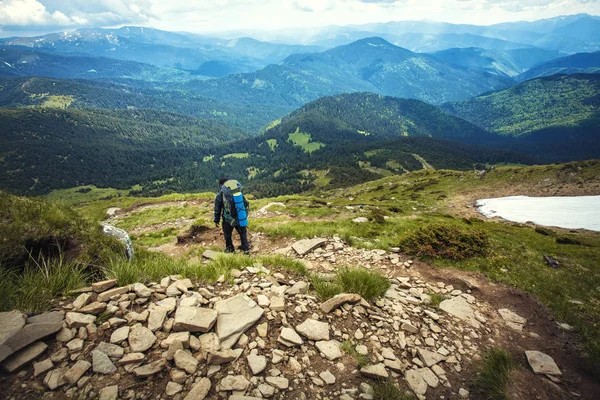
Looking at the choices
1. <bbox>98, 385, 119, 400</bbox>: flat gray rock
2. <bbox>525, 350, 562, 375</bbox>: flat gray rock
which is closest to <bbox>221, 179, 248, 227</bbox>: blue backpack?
<bbox>98, 385, 119, 400</bbox>: flat gray rock

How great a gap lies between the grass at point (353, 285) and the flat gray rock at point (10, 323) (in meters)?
5.38

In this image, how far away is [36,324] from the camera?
13.5 feet

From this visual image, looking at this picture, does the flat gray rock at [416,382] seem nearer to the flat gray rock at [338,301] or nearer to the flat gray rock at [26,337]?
the flat gray rock at [338,301]

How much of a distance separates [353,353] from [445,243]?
869cm

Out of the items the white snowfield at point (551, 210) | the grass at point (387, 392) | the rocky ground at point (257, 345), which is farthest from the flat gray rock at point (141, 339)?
the white snowfield at point (551, 210)

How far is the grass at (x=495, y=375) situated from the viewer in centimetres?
467

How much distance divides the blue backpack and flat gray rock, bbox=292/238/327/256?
2.74 metres

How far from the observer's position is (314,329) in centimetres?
544

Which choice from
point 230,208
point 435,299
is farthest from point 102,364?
point 230,208

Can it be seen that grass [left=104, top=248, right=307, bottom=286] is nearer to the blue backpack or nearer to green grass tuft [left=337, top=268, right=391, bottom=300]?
green grass tuft [left=337, top=268, right=391, bottom=300]

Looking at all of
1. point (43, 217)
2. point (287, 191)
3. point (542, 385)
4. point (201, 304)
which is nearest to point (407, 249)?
point (542, 385)

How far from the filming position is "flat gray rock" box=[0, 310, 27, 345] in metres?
3.79

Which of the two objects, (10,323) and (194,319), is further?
(194,319)

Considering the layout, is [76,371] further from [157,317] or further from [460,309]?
[460,309]
